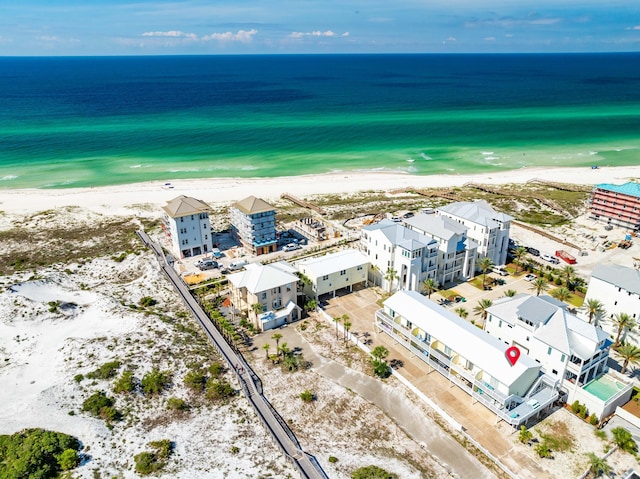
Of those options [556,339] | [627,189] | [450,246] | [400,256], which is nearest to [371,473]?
[556,339]

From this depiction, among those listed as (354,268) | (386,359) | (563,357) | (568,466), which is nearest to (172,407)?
(386,359)

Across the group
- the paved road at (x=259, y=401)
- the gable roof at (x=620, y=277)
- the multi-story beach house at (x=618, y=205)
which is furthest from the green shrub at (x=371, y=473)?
the multi-story beach house at (x=618, y=205)

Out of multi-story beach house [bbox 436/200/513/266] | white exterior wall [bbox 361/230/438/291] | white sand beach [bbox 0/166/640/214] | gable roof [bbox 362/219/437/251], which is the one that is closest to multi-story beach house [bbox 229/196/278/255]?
white exterior wall [bbox 361/230/438/291]

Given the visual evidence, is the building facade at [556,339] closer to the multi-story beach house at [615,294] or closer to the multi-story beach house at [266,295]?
the multi-story beach house at [615,294]

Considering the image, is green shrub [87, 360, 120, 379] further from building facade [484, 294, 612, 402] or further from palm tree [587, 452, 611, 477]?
palm tree [587, 452, 611, 477]

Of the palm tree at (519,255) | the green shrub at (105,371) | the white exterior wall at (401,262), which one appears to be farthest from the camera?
the palm tree at (519,255)

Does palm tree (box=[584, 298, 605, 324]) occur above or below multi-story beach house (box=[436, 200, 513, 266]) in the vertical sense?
below
